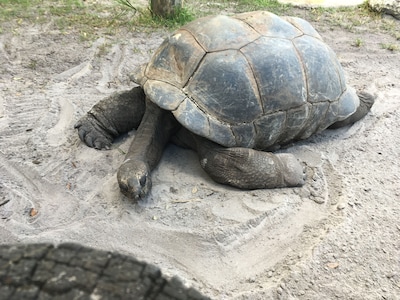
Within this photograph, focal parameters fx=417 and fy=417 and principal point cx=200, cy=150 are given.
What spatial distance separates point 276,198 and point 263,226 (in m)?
0.30

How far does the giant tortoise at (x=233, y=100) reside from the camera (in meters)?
2.93

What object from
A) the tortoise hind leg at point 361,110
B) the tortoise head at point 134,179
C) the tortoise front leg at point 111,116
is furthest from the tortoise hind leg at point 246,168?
the tortoise hind leg at point 361,110

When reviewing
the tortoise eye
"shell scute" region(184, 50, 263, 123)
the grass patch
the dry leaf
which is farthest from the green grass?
the dry leaf

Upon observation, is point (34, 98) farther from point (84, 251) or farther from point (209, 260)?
point (84, 251)

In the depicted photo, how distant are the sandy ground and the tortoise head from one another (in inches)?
4.0

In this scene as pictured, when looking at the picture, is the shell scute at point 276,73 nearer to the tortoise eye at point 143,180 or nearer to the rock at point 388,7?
the tortoise eye at point 143,180

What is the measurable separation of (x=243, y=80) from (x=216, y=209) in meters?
0.92

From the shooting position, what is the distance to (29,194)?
2.86 metres

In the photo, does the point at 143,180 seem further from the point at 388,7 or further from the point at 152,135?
the point at 388,7

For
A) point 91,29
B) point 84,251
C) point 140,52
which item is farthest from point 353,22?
point 84,251

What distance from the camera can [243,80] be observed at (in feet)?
9.67

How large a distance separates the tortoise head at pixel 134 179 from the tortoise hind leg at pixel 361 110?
189cm

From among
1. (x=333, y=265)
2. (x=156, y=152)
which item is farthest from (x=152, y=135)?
(x=333, y=265)

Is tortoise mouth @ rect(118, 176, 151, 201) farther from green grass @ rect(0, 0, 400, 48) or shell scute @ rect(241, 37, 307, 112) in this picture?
green grass @ rect(0, 0, 400, 48)
